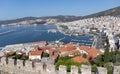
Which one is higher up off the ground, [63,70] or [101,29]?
[63,70]

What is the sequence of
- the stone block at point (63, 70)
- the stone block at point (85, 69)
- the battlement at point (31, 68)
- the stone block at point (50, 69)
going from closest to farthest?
the stone block at point (85, 69) → the battlement at point (31, 68) → the stone block at point (63, 70) → the stone block at point (50, 69)

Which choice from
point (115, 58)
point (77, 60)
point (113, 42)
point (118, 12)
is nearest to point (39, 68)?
point (77, 60)

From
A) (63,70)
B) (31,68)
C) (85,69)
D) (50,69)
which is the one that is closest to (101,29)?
(31,68)

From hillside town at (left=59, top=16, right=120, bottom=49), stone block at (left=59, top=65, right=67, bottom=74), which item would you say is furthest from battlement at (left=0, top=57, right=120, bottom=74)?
hillside town at (left=59, top=16, right=120, bottom=49)

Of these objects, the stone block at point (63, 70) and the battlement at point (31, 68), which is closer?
the battlement at point (31, 68)

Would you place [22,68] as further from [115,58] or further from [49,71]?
[115,58]

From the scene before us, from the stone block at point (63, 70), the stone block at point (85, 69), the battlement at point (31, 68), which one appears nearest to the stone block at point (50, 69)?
the battlement at point (31, 68)

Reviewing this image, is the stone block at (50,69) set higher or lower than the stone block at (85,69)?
lower

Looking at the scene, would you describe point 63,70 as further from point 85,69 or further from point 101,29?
point 101,29

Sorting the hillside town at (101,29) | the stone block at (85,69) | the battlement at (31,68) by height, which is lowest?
the hillside town at (101,29)

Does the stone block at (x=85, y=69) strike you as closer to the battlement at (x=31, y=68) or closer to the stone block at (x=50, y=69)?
the battlement at (x=31, y=68)

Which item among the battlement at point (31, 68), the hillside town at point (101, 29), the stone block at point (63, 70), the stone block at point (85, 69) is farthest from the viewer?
the hillside town at point (101, 29)
